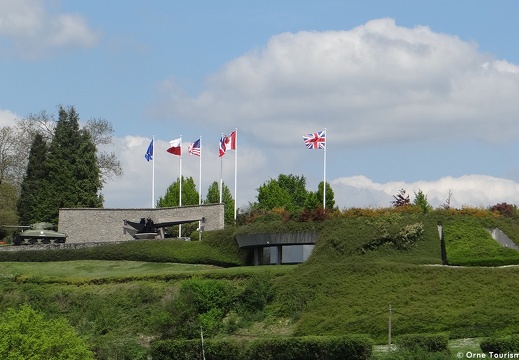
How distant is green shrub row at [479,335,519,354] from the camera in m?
30.3

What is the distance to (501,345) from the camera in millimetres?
30438

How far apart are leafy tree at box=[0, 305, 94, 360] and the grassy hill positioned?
4.40 m

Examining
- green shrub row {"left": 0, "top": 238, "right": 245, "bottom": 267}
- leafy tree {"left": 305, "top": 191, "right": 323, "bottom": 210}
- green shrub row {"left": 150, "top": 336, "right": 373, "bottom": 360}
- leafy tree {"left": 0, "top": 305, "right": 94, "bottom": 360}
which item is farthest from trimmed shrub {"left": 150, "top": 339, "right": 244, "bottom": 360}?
leafy tree {"left": 305, "top": 191, "right": 323, "bottom": 210}

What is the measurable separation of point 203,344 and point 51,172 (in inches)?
1669

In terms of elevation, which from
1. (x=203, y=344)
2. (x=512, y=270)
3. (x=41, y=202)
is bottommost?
(x=203, y=344)

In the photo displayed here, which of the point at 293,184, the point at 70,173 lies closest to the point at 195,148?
the point at 70,173

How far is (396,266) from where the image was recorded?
44.1 meters

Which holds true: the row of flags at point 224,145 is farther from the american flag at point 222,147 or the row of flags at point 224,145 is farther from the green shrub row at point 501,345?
the green shrub row at point 501,345

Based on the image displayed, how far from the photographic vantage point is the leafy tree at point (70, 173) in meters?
75.4

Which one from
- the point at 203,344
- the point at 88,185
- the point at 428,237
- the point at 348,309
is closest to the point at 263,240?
the point at 428,237

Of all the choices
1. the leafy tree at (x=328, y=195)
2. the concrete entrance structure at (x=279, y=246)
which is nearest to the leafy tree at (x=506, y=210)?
the concrete entrance structure at (x=279, y=246)

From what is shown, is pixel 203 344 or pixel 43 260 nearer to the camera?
pixel 203 344

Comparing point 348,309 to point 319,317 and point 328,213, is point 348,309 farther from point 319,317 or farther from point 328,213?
point 328,213

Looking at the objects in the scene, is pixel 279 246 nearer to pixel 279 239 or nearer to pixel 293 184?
pixel 279 239
